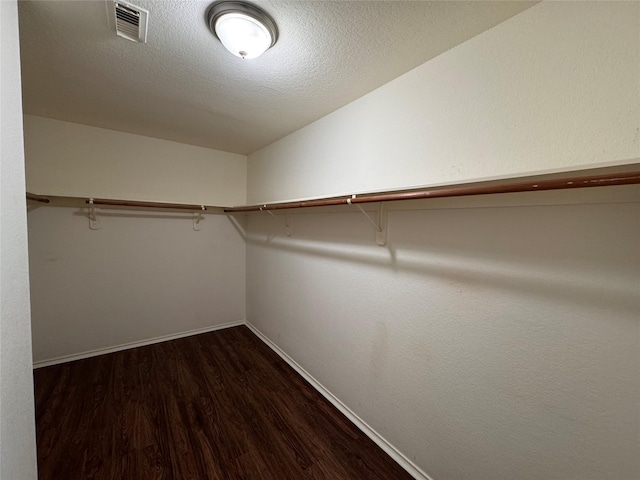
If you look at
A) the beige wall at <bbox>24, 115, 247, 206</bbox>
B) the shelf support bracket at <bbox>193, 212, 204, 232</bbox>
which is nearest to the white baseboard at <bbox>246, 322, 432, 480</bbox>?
the shelf support bracket at <bbox>193, 212, 204, 232</bbox>

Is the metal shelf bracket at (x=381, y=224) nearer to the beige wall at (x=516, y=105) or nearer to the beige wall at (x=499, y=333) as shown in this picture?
the beige wall at (x=499, y=333)

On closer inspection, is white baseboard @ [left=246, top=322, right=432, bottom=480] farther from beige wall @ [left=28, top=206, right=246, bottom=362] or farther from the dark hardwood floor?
beige wall @ [left=28, top=206, right=246, bottom=362]

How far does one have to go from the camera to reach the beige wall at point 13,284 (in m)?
0.78

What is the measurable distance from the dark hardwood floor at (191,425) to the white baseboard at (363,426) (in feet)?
0.10

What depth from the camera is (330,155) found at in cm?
194

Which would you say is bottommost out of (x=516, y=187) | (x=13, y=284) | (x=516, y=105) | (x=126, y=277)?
(x=126, y=277)

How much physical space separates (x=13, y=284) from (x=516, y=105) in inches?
78.2

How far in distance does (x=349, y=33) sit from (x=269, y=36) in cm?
37

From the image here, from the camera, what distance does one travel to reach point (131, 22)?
1.11m

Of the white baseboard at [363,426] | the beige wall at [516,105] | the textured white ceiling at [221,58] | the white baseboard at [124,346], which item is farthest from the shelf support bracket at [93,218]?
the beige wall at [516,105]

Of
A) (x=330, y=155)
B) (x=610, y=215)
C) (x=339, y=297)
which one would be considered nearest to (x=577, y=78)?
(x=610, y=215)

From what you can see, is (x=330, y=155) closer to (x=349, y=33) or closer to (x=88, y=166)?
(x=349, y=33)

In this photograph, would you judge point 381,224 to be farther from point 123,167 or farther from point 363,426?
point 123,167

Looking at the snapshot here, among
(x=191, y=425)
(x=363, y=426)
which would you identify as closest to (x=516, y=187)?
(x=363, y=426)
